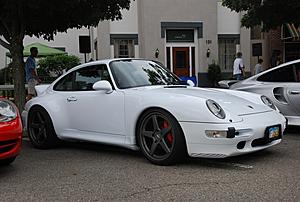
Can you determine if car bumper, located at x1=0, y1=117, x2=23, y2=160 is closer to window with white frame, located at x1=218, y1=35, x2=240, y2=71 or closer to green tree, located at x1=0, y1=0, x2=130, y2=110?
green tree, located at x1=0, y1=0, x2=130, y2=110

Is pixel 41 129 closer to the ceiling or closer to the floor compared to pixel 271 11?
closer to the floor

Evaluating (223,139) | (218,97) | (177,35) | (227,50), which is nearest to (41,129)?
(218,97)

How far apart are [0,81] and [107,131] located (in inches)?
796

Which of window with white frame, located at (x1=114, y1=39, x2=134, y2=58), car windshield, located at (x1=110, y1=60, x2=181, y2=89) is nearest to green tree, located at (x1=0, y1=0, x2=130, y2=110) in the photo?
car windshield, located at (x1=110, y1=60, x2=181, y2=89)

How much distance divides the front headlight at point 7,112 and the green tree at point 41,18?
377 centimetres

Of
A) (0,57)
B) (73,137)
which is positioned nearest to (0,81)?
(0,57)

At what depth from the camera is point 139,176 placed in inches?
206

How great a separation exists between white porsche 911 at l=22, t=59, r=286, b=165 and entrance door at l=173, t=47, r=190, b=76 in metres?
16.5

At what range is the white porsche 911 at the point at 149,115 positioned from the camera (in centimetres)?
538

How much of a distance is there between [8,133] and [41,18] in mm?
5570

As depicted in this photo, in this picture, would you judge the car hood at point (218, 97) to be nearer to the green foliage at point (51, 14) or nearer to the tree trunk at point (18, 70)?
the green foliage at point (51, 14)

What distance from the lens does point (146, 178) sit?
16.8 feet

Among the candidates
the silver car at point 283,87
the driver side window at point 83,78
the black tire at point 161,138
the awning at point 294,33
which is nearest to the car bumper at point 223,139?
the black tire at point 161,138

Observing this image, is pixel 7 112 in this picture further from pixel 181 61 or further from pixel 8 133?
pixel 181 61
